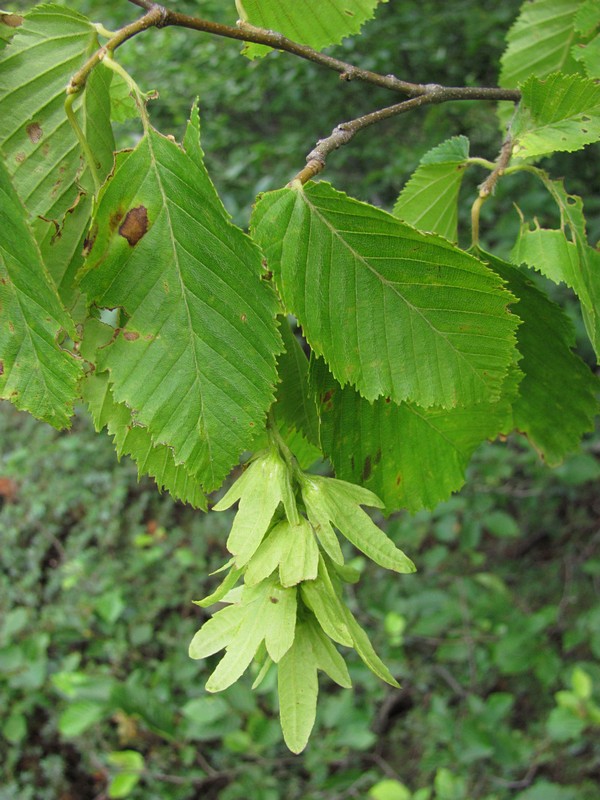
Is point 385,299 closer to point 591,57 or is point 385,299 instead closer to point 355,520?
point 355,520

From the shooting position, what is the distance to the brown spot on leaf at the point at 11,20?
0.68 meters

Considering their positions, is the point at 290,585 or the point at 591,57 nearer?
the point at 290,585

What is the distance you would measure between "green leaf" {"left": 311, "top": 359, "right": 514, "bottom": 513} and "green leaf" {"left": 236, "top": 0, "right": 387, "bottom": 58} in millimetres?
470

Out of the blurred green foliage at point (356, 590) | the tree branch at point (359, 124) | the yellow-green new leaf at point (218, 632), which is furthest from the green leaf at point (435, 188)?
the blurred green foliage at point (356, 590)

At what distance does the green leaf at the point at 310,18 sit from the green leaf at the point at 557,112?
0.91 feet

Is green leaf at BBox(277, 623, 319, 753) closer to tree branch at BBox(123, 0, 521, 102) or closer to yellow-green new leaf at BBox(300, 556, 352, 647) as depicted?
yellow-green new leaf at BBox(300, 556, 352, 647)

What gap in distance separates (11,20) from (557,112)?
0.57m

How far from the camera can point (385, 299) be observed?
2.22ft

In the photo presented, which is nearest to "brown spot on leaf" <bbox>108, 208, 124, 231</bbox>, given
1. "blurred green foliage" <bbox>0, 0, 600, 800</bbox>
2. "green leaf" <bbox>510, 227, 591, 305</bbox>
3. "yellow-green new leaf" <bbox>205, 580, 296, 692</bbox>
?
"yellow-green new leaf" <bbox>205, 580, 296, 692</bbox>

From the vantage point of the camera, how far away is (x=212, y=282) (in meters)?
0.63

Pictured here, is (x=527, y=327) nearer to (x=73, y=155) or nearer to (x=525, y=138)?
(x=525, y=138)

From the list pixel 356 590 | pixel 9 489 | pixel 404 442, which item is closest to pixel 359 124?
pixel 404 442

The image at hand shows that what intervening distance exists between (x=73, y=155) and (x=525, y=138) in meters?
0.48

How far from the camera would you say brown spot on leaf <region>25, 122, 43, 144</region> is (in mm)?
702
